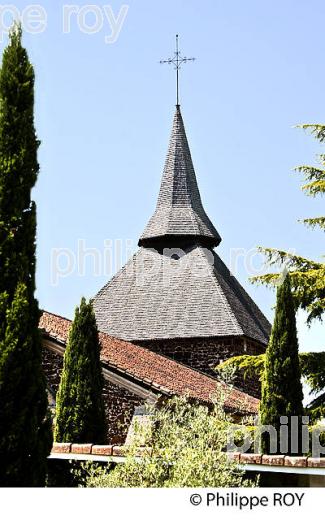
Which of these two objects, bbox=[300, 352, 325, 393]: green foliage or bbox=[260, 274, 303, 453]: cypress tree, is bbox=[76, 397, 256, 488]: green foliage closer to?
bbox=[260, 274, 303, 453]: cypress tree

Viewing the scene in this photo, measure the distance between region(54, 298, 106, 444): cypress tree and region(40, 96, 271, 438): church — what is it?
7742 mm

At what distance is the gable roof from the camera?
28688 mm

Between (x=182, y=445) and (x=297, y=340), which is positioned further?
(x=297, y=340)

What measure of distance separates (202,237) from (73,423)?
17.3 meters

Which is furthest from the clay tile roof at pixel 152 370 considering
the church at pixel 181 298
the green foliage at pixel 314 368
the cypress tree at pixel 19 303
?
the cypress tree at pixel 19 303

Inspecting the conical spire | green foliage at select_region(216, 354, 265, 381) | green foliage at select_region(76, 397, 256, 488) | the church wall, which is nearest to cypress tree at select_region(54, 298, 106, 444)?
green foliage at select_region(216, 354, 265, 381)

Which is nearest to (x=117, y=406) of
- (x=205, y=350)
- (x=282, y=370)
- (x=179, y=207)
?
(x=282, y=370)

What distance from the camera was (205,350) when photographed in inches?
1112

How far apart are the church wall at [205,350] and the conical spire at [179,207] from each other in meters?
4.38

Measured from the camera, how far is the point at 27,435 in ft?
28.2

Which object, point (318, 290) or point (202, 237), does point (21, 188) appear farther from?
point (202, 237)

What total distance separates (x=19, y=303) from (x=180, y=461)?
7.81 ft

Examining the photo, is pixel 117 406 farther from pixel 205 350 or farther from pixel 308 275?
pixel 205 350
